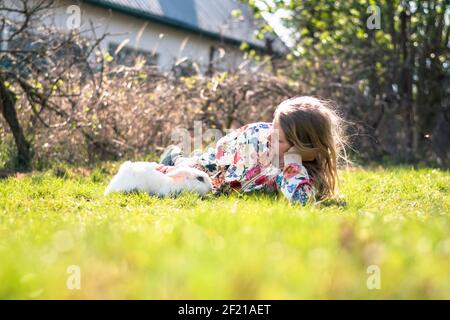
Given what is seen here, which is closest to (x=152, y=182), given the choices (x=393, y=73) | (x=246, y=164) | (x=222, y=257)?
(x=246, y=164)

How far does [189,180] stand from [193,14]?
14.7 metres

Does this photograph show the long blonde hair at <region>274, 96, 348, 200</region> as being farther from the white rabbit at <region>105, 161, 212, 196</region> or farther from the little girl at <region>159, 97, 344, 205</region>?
the white rabbit at <region>105, 161, 212, 196</region>

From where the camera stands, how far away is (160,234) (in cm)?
254

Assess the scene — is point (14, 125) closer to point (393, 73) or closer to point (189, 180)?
point (189, 180)

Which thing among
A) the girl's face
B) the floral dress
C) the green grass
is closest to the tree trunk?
the floral dress

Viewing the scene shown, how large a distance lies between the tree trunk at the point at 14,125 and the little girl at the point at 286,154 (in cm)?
226

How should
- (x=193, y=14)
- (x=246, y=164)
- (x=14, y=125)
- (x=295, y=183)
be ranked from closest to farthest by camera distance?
(x=295, y=183) < (x=246, y=164) < (x=14, y=125) < (x=193, y=14)

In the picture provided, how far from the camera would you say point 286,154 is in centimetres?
481

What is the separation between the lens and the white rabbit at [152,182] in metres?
4.75

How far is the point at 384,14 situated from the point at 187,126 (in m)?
4.81

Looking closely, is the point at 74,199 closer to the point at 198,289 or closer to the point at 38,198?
the point at 38,198

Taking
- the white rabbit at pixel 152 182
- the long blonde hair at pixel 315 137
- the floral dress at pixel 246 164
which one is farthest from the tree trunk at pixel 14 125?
the long blonde hair at pixel 315 137

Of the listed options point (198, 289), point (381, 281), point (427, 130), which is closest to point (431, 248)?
point (381, 281)

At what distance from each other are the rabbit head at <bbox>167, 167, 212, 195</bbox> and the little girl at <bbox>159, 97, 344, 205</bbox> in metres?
0.30
